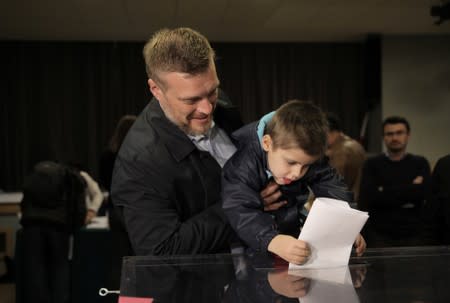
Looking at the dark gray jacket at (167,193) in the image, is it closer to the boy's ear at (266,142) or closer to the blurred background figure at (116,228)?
the boy's ear at (266,142)

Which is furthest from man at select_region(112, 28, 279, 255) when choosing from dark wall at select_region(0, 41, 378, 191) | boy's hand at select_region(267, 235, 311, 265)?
dark wall at select_region(0, 41, 378, 191)

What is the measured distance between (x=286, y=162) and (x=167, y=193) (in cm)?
33

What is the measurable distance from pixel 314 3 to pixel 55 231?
355 cm

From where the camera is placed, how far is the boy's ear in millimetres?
1480

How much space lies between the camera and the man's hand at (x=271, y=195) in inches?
60.0

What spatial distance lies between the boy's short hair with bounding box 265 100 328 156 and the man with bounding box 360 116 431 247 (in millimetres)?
2075

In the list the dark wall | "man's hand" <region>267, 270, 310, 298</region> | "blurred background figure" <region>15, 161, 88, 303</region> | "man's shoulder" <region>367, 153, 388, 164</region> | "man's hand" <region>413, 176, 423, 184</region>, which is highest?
the dark wall

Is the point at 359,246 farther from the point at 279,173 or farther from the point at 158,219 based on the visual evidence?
the point at 158,219

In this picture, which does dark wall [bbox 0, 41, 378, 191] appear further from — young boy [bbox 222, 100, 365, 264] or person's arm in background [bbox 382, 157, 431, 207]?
young boy [bbox 222, 100, 365, 264]

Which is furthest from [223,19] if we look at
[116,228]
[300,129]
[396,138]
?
[300,129]

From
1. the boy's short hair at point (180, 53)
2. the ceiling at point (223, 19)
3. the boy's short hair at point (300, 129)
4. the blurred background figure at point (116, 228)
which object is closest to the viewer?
the boy's short hair at point (180, 53)

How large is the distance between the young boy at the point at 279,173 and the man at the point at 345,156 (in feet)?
5.92

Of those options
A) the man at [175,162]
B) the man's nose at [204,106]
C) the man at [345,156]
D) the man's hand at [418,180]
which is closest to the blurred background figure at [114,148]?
the man at [345,156]

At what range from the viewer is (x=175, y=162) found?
4.72ft
